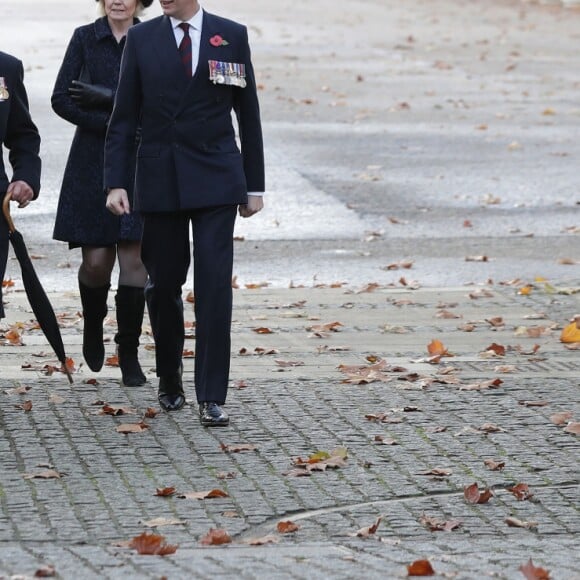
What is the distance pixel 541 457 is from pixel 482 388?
1.20 m

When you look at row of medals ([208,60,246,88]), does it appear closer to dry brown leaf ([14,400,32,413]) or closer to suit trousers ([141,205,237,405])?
suit trousers ([141,205,237,405])

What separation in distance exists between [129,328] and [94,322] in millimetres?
196

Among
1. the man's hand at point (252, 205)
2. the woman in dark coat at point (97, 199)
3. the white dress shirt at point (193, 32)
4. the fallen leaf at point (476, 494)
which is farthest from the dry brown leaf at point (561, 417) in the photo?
the white dress shirt at point (193, 32)

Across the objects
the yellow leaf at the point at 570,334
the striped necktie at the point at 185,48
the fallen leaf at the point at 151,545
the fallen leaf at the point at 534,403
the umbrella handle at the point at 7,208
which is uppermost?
the striped necktie at the point at 185,48

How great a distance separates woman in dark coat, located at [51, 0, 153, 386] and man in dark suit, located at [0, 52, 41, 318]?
27 cm

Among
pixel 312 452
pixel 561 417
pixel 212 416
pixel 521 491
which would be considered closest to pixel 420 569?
pixel 521 491

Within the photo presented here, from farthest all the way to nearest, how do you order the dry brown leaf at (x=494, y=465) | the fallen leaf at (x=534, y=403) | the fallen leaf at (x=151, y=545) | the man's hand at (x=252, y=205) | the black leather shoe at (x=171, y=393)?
the fallen leaf at (x=534, y=403) < the black leather shoe at (x=171, y=393) < the man's hand at (x=252, y=205) < the dry brown leaf at (x=494, y=465) < the fallen leaf at (x=151, y=545)

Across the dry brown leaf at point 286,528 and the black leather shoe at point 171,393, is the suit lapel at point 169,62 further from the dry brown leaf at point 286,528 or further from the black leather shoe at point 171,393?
the dry brown leaf at point 286,528

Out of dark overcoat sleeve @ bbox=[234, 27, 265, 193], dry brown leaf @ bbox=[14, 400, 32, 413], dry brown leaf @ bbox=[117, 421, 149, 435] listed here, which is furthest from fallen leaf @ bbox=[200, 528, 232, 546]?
dark overcoat sleeve @ bbox=[234, 27, 265, 193]

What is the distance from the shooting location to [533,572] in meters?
4.86

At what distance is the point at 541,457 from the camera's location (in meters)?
6.50

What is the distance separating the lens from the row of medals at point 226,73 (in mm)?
6848

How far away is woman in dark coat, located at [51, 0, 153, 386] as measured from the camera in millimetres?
7391

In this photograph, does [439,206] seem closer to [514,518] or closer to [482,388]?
[482,388]
